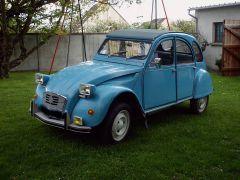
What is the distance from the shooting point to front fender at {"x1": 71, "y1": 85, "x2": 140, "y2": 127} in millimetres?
5324

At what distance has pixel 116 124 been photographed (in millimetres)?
5777

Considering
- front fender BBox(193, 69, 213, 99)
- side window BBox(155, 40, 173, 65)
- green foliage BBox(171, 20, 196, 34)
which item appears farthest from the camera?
green foliage BBox(171, 20, 196, 34)

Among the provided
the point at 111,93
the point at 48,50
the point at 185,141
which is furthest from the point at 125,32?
the point at 48,50

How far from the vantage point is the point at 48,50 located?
55.9ft

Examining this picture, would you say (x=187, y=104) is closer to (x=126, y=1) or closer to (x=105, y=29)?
(x=126, y=1)

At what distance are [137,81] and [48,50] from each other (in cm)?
1165

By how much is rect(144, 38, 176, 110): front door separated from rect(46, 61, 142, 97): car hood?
14.1 inches

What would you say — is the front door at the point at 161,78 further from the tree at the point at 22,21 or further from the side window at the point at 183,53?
the tree at the point at 22,21

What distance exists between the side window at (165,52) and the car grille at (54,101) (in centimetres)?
224

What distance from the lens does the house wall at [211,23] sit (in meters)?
16.8

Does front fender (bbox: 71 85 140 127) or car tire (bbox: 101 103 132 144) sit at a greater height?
front fender (bbox: 71 85 140 127)

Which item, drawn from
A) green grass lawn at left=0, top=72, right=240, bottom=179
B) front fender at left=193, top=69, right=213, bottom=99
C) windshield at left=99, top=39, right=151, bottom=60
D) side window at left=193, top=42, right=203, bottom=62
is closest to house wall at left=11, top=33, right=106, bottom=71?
green grass lawn at left=0, top=72, right=240, bottom=179

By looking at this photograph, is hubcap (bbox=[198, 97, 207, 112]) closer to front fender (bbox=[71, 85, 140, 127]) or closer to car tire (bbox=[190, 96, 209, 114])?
car tire (bbox=[190, 96, 209, 114])

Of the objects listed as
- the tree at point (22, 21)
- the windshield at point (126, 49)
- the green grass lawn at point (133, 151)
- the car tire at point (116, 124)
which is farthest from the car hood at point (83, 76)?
the tree at point (22, 21)
